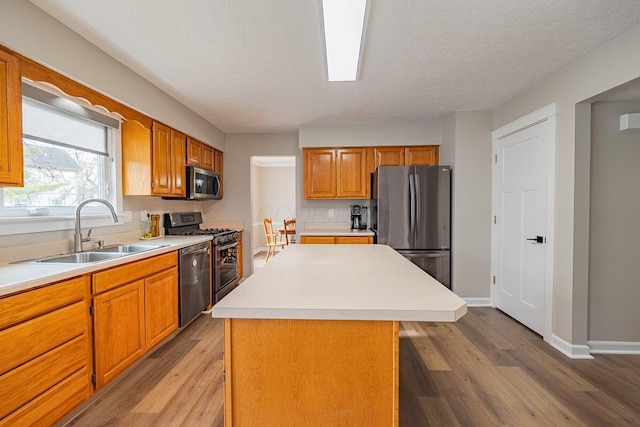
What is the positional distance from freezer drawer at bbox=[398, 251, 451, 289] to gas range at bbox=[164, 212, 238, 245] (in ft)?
7.24

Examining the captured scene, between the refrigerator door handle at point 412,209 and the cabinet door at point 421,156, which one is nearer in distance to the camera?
the refrigerator door handle at point 412,209

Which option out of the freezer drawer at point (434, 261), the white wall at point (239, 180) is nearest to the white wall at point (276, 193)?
the white wall at point (239, 180)

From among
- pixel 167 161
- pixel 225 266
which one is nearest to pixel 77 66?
pixel 167 161

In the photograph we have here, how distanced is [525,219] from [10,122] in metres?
3.99

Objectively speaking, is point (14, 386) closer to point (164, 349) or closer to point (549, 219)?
point (164, 349)

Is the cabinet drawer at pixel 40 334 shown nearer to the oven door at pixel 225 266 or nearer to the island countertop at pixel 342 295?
the island countertop at pixel 342 295

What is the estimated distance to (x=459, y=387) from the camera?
1996 millimetres

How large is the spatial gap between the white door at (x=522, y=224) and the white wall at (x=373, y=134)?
0.87m

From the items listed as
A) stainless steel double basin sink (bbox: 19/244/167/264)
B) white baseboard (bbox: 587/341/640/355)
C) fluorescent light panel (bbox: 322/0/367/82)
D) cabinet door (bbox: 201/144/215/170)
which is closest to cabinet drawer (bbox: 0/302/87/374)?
stainless steel double basin sink (bbox: 19/244/167/264)

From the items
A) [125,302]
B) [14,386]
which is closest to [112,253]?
[125,302]

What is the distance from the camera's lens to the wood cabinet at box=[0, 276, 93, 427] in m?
1.34

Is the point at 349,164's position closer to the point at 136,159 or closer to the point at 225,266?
the point at 225,266

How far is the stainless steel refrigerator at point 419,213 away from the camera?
3682 mm

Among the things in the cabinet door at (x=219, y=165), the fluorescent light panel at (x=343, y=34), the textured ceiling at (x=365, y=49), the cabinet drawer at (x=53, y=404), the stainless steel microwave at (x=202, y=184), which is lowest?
the cabinet drawer at (x=53, y=404)
